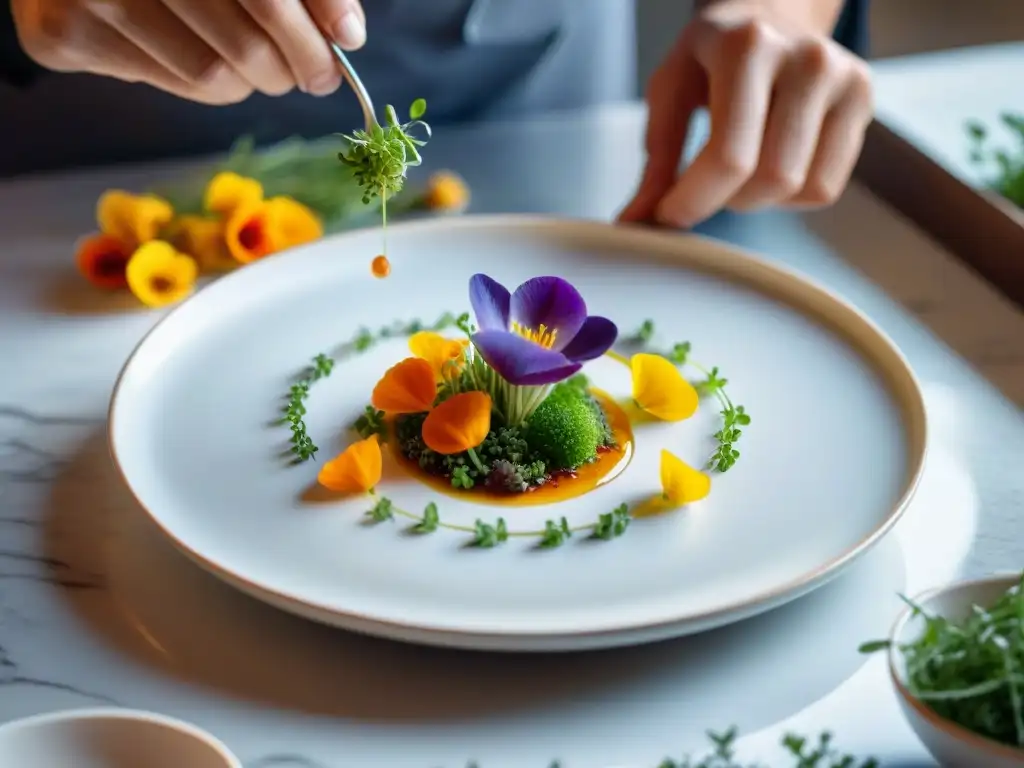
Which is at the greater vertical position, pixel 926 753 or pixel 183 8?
pixel 183 8

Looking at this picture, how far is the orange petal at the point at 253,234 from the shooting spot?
3.74 feet

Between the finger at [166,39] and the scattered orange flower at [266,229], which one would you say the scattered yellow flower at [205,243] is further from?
the finger at [166,39]

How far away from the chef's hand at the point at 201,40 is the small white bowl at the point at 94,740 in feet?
1.82

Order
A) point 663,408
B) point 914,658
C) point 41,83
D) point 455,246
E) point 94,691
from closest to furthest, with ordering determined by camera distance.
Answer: point 914,658
point 94,691
point 663,408
point 455,246
point 41,83

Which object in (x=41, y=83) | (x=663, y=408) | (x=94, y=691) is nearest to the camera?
(x=94, y=691)

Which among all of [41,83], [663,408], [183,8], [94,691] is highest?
[41,83]

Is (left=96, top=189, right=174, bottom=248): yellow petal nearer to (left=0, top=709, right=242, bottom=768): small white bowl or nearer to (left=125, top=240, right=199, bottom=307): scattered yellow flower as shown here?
(left=125, top=240, right=199, bottom=307): scattered yellow flower

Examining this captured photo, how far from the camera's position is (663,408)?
0.86 metres

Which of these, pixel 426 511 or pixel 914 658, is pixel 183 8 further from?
pixel 914 658

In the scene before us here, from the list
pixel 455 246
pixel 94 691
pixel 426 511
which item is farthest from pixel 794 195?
pixel 94 691

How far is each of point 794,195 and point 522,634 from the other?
657 mm

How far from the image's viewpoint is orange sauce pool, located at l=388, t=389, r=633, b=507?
0.79 metres

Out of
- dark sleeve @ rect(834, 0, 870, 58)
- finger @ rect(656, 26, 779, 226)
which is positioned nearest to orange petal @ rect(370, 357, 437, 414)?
finger @ rect(656, 26, 779, 226)

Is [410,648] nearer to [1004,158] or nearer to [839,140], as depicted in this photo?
[839,140]
